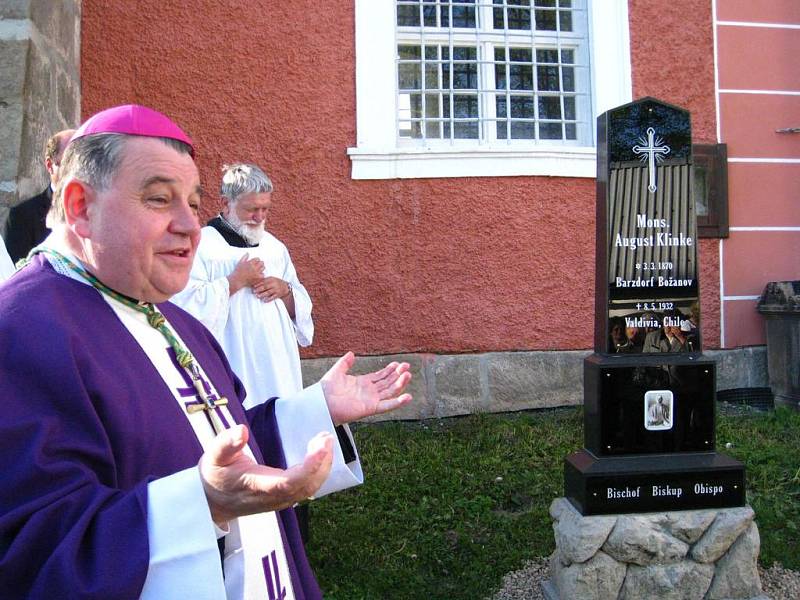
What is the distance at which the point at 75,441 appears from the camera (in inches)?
51.8

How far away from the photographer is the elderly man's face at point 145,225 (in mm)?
1504

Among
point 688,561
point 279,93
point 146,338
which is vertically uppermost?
point 279,93

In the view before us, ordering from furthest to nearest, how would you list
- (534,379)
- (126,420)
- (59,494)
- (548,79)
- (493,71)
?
1. (548,79)
2. (493,71)
3. (534,379)
4. (126,420)
5. (59,494)

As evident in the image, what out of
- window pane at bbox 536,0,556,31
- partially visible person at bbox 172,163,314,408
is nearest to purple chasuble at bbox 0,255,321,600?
partially visible person at bbox 172,163,314,408

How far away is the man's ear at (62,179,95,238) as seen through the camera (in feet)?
4.95

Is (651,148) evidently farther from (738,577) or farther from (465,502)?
(465,502)

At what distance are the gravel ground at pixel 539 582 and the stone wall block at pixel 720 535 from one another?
1.52 feet

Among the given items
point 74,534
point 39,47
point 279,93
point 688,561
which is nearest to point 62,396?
point 74,534

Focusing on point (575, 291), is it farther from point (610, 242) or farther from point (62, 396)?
point (62, 396)

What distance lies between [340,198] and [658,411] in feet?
10.9

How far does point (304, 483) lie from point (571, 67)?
5928 millimetres

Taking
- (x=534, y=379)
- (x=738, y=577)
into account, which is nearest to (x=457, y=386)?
(x=534, y=379)

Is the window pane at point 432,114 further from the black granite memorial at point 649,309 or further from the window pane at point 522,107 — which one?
the black granite memorial at point 649,309

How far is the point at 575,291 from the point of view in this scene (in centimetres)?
604
